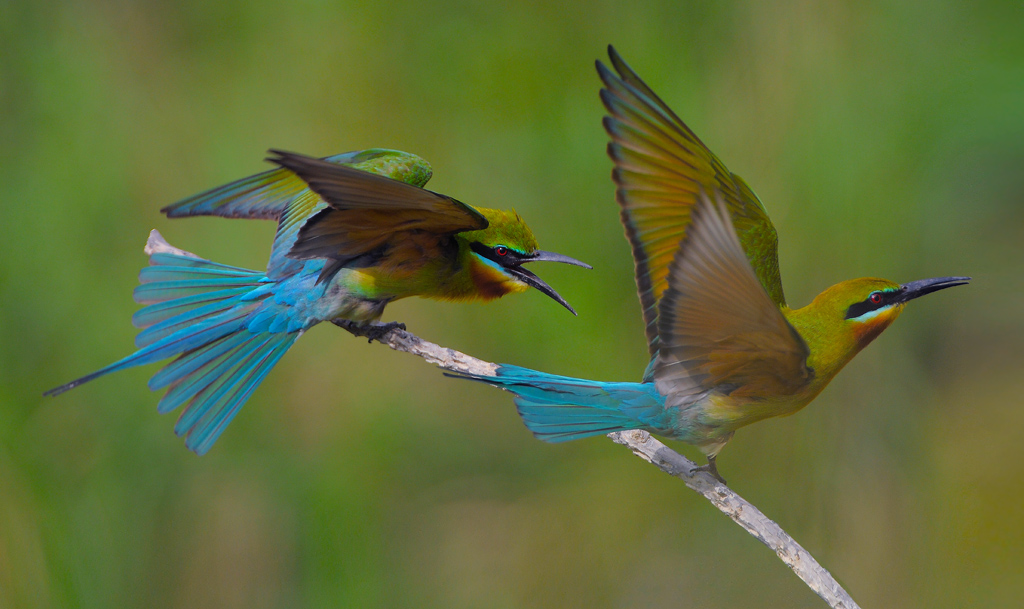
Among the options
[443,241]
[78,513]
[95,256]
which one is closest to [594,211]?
[443,241]

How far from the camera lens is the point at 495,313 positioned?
217 centimetres

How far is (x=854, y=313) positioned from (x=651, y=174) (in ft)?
1.11

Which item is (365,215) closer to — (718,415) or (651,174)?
(651,174)

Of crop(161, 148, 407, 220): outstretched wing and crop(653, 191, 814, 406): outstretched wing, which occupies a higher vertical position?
crop(161, 148, 407, 220): outstretched wing

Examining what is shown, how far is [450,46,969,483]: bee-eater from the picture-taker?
38.8 inches

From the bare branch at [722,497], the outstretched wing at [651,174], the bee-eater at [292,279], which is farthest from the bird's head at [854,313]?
the bee-eater at [292,279]

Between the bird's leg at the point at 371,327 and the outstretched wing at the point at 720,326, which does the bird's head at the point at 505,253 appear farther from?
the outstretched wing at the point at 720,326

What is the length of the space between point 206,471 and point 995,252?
6.87 ft

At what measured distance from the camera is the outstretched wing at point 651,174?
1.13 m

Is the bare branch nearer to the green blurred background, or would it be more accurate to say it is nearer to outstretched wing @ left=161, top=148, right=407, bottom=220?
outstretched wing @ left=161, top=148, right=407, bottom=220

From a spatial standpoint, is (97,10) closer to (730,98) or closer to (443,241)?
(443,241)

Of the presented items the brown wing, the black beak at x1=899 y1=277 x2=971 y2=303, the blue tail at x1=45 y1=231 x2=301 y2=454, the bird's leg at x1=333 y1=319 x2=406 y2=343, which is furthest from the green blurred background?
the black beak at x1=899 y1=277 x2=971 y2=303

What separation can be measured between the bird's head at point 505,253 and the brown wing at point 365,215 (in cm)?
10

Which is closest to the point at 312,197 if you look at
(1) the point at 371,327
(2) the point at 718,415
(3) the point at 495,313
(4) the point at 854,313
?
(1) the point at 371,327
